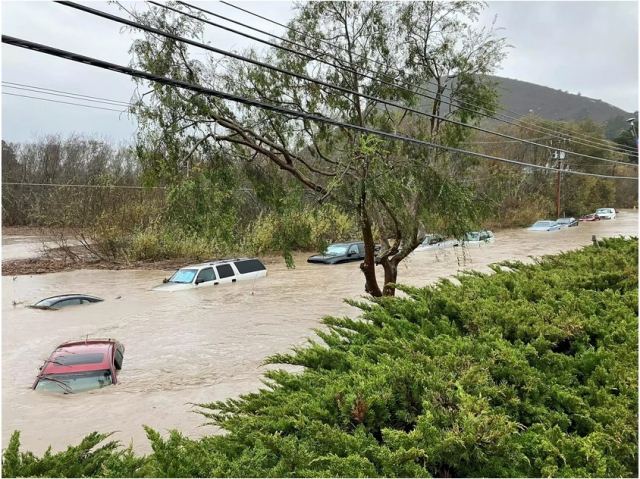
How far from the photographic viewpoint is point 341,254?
25.0 metres

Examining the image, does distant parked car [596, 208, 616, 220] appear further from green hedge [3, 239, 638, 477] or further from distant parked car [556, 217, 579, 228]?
green hedge [3, 239, 638, 477]

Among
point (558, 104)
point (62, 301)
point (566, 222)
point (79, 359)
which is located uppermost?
point (558, 104)

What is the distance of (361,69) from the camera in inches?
464

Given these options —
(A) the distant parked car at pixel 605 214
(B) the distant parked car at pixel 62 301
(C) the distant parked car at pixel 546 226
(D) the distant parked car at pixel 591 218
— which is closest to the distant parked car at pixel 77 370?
(B) the distant parked car at pixel 62 301

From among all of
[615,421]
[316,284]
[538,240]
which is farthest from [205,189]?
[538,240]

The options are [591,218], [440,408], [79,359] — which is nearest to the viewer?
[440,408]

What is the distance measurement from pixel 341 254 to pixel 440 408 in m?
22.1

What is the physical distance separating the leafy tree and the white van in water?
731cm

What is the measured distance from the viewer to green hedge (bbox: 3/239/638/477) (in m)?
2.59

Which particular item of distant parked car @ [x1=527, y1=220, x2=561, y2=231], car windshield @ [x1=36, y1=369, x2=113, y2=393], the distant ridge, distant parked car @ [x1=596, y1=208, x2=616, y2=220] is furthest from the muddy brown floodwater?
the distant ridge

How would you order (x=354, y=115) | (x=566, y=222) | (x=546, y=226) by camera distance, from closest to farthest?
1. (x=354, y=115)
2. (x=546, y=226)
3. (x=566, y=222)

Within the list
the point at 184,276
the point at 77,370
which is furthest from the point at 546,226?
the point at 77,370

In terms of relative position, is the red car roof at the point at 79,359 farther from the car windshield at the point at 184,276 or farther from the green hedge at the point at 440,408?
the car windshield at the point at 184,276

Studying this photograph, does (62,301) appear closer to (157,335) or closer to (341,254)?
(157,335)
